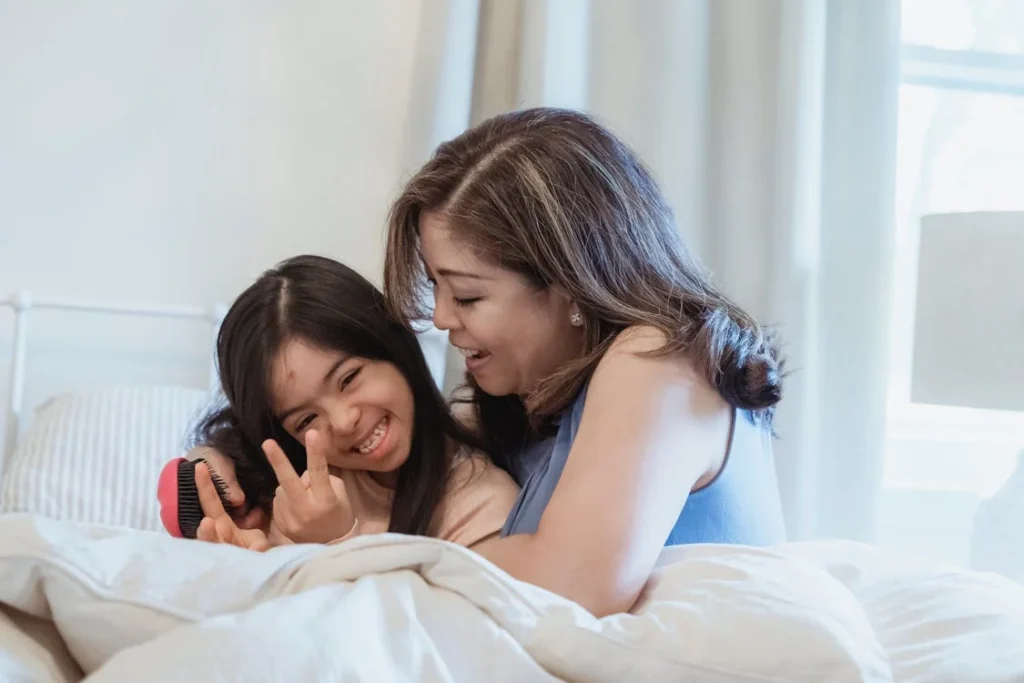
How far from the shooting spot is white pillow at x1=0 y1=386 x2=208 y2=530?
1.51 meters

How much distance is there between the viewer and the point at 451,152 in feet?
3.84

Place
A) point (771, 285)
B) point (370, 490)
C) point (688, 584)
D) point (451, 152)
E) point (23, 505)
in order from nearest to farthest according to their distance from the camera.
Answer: point (688, 584) → point (451, 152) → point (370, 490) → point (23, 505) → point (771, 285)

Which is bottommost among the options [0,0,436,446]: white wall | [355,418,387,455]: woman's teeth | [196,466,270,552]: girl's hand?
[196,466,270,552]: girl's hand

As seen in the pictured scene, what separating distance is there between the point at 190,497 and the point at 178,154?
86cm

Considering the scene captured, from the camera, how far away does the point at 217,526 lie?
1.16 meters

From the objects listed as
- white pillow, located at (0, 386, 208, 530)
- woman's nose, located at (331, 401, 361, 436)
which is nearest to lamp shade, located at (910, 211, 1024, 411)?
woman's nose, located at (331, 401, 361, 436)

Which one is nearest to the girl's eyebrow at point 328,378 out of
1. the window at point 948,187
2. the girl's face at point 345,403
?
the girl's face at point 345,403

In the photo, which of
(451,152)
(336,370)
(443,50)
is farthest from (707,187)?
(336,370)

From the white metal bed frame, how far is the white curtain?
478mm

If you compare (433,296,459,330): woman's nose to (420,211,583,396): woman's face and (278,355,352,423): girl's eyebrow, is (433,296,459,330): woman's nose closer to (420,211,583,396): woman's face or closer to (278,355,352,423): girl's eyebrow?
(420,211,583,396): woman's face

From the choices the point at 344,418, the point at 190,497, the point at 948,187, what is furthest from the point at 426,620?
the point at 948,187

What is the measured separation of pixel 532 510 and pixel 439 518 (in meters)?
0.20

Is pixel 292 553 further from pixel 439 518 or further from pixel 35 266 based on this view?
pixel 35 266

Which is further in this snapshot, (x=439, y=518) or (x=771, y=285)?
(x=771, y=285)
